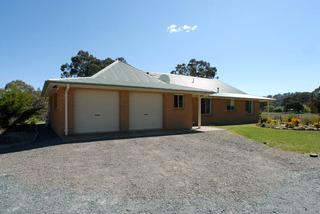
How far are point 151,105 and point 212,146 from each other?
5.12 meters

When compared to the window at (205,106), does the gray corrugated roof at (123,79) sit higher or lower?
higher

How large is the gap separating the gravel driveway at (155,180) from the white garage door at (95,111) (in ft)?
9.86

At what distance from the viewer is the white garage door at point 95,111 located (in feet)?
36.5

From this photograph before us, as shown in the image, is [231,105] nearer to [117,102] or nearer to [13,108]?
[117,102]

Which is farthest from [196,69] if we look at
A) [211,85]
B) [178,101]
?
[178,101]

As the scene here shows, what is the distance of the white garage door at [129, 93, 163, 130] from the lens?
1266cm

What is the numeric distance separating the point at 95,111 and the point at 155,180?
735 cm

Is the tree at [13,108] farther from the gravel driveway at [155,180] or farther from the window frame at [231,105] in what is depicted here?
the window frame at [231,105]

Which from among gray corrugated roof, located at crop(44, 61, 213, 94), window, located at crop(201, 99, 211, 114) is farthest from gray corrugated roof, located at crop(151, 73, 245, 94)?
gray corrugated roof, located at crop(44, 61, 213, 94)

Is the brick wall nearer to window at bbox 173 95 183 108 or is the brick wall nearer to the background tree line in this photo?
window at bbox 173 95 183 108

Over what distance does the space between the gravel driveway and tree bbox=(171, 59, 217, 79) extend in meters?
39.5

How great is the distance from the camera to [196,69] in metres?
47.3

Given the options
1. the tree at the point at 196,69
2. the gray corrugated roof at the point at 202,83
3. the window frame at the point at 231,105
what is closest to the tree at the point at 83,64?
the tree at the point at 196,69

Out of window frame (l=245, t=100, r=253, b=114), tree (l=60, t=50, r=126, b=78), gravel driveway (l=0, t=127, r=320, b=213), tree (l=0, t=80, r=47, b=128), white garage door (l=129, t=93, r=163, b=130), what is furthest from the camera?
tree (l=60, t=50, r=126, b=78)
